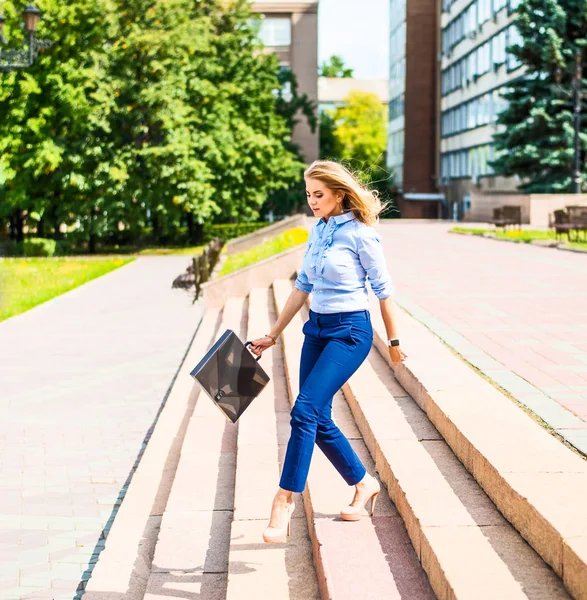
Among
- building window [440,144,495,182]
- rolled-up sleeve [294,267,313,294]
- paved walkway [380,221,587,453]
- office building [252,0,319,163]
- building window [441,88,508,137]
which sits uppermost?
office building [252,0,319,163]

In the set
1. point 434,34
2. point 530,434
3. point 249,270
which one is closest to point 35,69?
point 249,270

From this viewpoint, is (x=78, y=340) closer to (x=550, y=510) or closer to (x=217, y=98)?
(x=550, y=510)

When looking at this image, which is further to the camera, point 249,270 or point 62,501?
point 249,270

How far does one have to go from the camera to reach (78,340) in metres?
13.3

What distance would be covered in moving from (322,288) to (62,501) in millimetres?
2691

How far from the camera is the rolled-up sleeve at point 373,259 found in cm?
464

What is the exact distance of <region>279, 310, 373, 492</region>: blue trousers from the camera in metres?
4.55

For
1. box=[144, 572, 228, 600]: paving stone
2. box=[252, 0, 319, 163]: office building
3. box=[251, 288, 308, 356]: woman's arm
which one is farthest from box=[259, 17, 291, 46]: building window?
box=[144, 572, 228, 600]: paving stone

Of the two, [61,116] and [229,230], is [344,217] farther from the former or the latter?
[229,230]

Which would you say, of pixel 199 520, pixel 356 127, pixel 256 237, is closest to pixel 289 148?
pixel 256 237

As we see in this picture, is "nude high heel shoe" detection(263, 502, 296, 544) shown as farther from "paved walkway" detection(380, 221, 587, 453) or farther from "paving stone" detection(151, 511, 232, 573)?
"paved walkway" detection(380, 221, 587, 453)

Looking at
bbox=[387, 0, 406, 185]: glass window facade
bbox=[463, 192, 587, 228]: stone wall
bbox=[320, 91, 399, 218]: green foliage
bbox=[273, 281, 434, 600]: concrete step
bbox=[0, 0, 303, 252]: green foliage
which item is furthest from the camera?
bbox=[320, 91, 399, 218]: green foliage

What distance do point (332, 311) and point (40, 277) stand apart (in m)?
21.0

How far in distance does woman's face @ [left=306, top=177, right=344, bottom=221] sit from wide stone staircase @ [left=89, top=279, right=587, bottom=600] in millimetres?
1440
